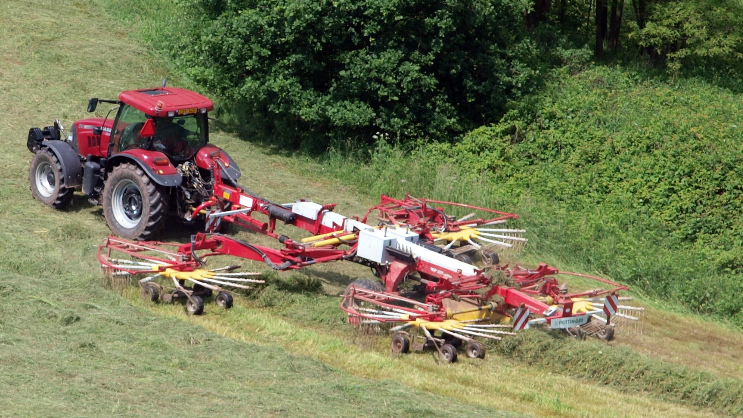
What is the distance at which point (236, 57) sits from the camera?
1683cm

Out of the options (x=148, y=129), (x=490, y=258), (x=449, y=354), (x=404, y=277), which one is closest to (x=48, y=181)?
(x=148, y=129)

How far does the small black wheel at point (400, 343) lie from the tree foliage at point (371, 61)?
772cm

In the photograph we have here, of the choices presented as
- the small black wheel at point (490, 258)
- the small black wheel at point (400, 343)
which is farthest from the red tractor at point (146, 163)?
the small black wheel at point (400, 343)

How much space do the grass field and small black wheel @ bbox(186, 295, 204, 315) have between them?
14 cm

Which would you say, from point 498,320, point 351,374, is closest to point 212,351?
point 351,374

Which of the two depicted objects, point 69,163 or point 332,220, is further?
point 69,163

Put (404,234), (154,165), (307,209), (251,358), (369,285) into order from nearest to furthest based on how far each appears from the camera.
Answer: (251,358)
(369,285)
(404,234)
(307,209)
(154,165)

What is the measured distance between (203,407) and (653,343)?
569cm

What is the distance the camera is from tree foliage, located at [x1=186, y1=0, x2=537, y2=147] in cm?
1625

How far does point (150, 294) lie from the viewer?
32.6 feet

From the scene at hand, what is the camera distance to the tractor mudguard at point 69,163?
40.5ft

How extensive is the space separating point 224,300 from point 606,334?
14.1ft

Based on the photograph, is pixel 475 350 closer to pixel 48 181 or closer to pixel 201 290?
pixel 201 290

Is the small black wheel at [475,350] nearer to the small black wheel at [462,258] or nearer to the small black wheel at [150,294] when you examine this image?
the small black wheel at [462,258]
